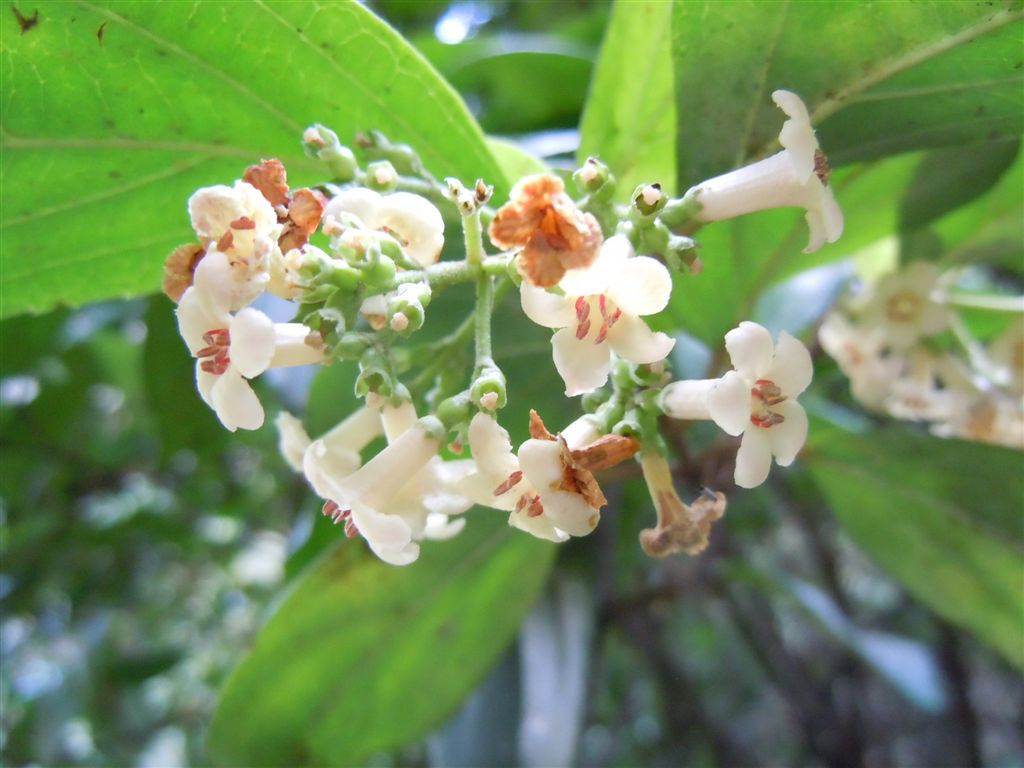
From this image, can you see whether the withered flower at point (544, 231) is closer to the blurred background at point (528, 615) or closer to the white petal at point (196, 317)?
the white petal at point (196, 317)

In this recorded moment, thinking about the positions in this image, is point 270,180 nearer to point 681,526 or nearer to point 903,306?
point 681,526

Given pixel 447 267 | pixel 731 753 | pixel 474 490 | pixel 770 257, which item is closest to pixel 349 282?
pixel 447 267

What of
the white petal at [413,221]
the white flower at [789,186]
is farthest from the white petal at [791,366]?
the white petal at [413,221]

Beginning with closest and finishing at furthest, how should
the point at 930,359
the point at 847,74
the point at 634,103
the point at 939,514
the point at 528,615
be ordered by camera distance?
1. the point at 847,74
2. the point at 634,103
3. the point at 939,514
4. the point at 930,359
5. the point at 528,615

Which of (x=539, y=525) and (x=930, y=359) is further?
(x=930, y=359)

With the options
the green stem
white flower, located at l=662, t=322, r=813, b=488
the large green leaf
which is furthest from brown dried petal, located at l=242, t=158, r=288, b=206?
the green stem

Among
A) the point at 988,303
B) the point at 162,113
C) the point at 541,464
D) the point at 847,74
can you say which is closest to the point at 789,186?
the point at 847,74
